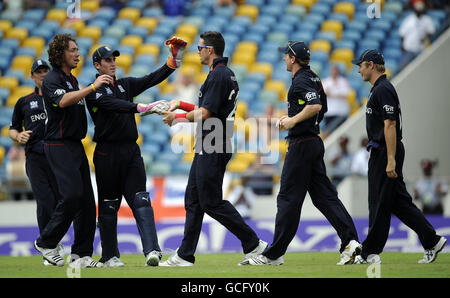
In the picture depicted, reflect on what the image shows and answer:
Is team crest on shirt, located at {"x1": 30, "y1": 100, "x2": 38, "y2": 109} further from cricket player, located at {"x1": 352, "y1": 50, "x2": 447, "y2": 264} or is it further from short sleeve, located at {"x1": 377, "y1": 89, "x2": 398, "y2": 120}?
short sleeve, located at {"x1": 377, "y1": 89, "x2": 398, "y2": 120}

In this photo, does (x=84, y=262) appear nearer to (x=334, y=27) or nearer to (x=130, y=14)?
(x=334, y=27)

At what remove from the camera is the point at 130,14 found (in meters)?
22.6

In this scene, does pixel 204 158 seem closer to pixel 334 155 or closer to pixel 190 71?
pixel 334 155

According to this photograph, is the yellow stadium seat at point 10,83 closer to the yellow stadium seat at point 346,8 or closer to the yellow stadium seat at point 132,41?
the yellow stadium seat at point 132,41

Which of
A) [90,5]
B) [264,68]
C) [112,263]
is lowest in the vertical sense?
[112,263]

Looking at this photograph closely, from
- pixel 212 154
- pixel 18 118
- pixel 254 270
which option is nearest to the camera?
pixel 254 270

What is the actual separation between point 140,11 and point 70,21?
2.02 metres

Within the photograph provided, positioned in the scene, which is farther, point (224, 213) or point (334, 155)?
point (334, 155)

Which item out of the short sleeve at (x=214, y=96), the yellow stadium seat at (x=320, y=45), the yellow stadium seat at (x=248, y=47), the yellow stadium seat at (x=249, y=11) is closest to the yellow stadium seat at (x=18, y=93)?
the yellow stadium seat at (x=248, y=47)

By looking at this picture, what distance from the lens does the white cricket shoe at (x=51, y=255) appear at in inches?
345

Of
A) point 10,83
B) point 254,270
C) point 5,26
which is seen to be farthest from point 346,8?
point 254,270

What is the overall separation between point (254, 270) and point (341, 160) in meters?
7.31

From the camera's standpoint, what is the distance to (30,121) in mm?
10094
